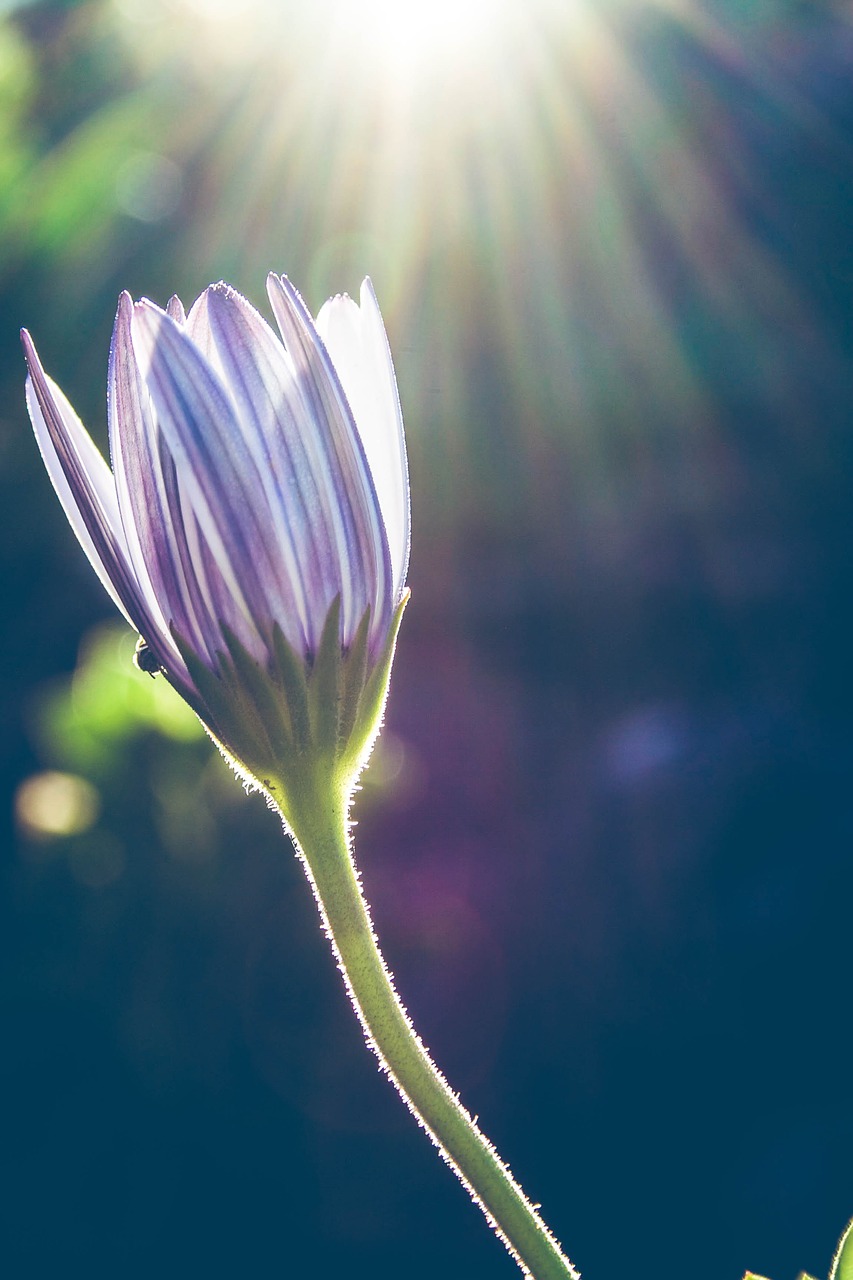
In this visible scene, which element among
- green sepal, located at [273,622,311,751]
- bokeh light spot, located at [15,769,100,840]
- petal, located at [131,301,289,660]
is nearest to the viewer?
petal, located at [131,301,289,660]

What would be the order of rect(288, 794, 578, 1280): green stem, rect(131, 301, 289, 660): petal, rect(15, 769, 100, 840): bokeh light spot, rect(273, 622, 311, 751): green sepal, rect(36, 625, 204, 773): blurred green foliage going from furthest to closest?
1. rect(15, 769, 100, 840): bokeh light spot
2. rect(36, 625, 204, 773): blurred green foliage
3. rect(273, 622, 311, 751): green sepal
4. rect(131, 301, 289, 660): petal
5. rect(288, 794, 578, 1280): green stem

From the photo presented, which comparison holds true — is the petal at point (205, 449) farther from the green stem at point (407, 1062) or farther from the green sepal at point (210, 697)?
the green stem at point (407, 1062)

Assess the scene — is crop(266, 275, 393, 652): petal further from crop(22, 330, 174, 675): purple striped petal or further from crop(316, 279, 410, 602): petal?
crop(22, 330, 174, 675): purple striped petal

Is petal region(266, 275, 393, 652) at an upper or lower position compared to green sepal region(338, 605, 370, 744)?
upper

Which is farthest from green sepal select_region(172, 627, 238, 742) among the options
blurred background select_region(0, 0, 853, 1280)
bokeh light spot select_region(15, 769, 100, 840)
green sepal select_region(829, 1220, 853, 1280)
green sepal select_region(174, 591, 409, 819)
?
bokeh light spot select_region(15, 769, 100, 840)

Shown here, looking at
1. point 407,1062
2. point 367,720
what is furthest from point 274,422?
point 407,1062

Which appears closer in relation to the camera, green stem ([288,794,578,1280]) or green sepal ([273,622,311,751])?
green stem ([288,794,578,1280])

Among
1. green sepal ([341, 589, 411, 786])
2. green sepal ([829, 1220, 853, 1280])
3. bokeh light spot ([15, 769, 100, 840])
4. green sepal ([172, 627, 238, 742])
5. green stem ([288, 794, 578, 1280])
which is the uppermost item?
bokeh light spot ([15, 769, 100, 840])

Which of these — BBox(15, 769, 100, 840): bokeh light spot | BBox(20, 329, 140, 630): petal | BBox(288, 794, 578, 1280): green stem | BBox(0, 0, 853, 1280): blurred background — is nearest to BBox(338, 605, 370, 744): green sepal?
BBox(288, 794, 578, 1280): green stem

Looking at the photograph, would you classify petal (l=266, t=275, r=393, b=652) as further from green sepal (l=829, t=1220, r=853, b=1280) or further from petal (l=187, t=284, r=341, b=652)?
green sepal (l=829, t=1220, r=853, b=1280)
